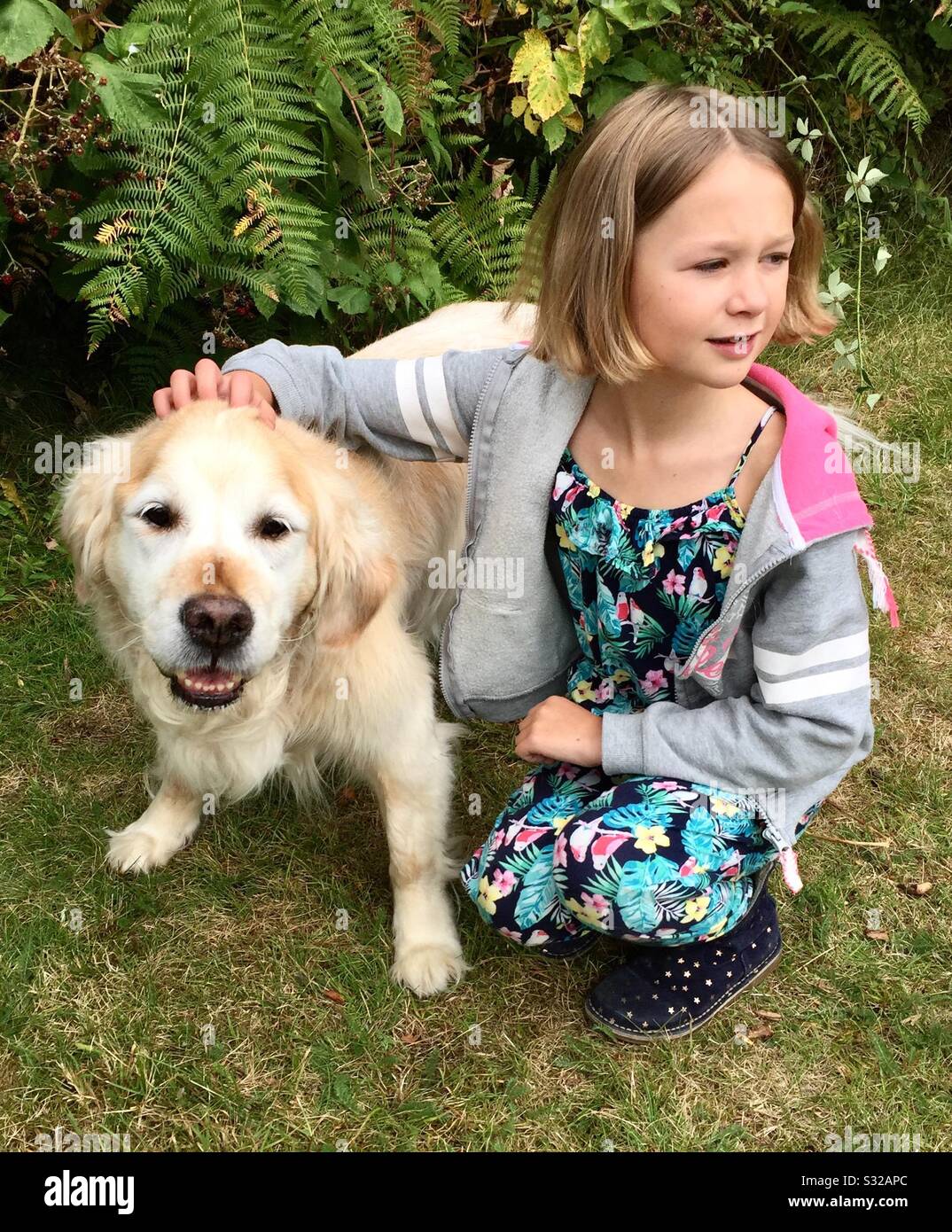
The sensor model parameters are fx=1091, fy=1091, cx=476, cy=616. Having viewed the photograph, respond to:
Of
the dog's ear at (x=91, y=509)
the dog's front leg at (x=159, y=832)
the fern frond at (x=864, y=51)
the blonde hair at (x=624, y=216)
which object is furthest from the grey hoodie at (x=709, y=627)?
the fern frond at (x=864, y=51)

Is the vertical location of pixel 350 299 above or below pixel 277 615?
above

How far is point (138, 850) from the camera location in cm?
277

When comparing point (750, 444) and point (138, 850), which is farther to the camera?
point (138, 850)

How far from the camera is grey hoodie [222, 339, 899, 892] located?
200 centimetres

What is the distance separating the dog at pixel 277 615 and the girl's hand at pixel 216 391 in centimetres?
6

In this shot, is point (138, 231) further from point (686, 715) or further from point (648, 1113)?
point (648, 1113)

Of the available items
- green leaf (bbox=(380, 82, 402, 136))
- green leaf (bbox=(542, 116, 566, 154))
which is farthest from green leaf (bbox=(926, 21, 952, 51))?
green leaf (bbox=(380, 82, 402, 136))

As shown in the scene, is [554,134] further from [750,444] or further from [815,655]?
[815,655]

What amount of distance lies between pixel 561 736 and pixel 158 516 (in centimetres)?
94

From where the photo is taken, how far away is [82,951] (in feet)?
8.50

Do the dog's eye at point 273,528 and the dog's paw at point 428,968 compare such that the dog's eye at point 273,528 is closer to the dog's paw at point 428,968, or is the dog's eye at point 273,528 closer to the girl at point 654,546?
the girl at point 654,546

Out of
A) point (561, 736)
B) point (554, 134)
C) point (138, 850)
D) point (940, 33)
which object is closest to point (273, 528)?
point (561, 736)

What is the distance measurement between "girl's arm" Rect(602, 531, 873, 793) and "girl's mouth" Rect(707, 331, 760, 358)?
0.38 metres

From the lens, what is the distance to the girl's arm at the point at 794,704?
201 centimetres
